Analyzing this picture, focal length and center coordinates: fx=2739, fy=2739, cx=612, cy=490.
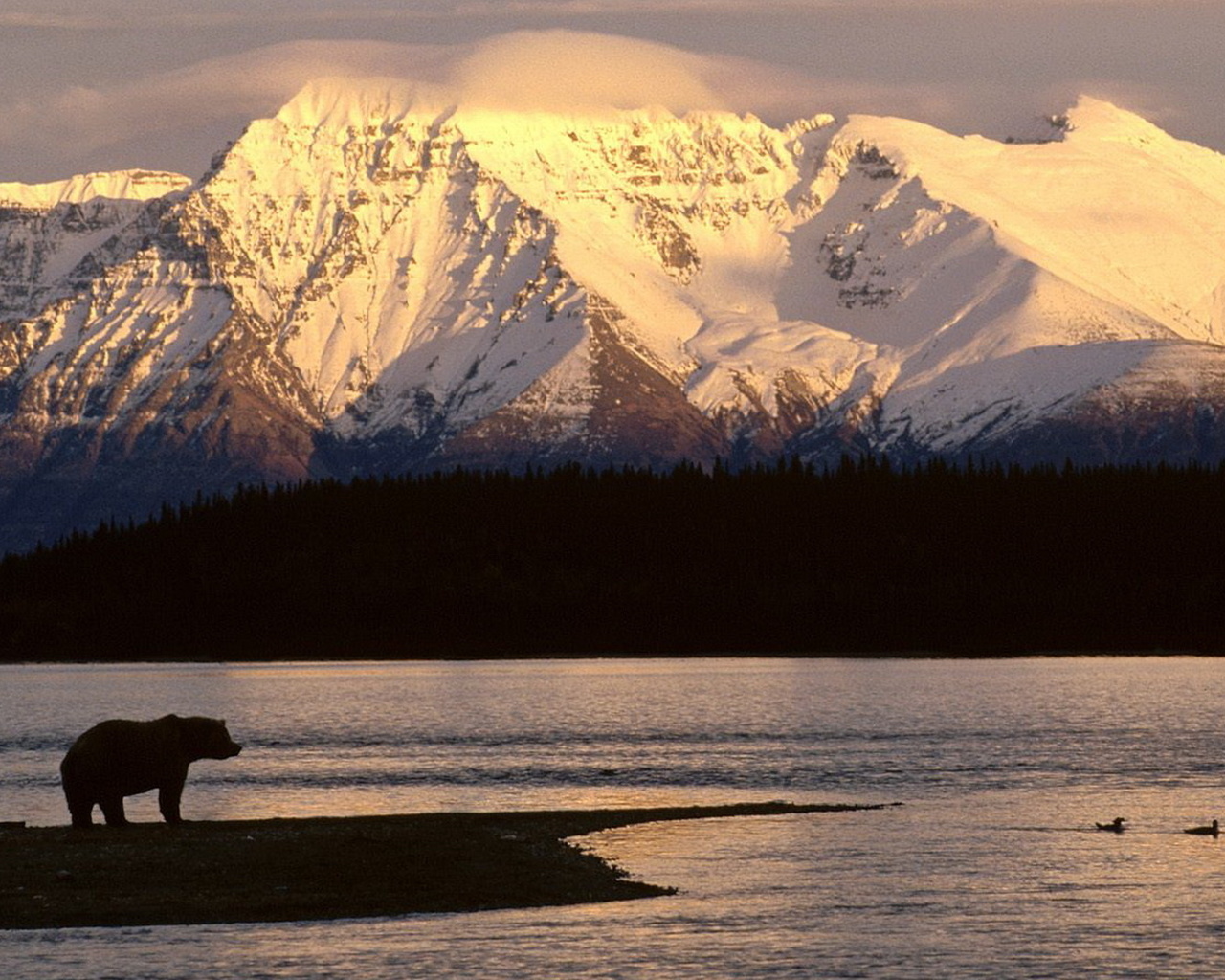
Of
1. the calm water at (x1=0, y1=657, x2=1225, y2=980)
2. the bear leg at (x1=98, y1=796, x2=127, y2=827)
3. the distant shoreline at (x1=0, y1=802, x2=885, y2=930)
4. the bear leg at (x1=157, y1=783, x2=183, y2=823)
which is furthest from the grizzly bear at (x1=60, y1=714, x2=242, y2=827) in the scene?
the calm water at (x1=0, y1=657, x2=1225, y2=980)

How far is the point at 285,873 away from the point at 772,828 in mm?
19473

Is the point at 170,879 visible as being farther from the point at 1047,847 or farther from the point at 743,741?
the point at 743,741

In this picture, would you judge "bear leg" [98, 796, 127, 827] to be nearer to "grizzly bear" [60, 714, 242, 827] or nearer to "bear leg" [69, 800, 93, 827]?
"grizzly bear" [60, 714, 242, 827]

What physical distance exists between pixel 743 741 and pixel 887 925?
7092 cm

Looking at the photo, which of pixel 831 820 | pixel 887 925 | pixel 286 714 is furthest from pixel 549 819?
pixel 286 714

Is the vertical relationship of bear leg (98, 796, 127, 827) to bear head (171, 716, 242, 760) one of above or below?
below

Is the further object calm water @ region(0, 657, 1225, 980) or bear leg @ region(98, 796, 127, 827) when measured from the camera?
bear leg @ region(98, 796, 127, 827)

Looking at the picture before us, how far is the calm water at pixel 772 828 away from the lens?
55656mm

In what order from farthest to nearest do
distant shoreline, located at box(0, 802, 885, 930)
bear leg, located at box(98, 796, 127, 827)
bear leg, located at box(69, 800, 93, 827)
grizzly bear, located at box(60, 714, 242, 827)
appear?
bear leg, located at box(98, 796, 127, 827) → bear leg, located at box(69, 800, 93, 827) → grizzly bear, located at box(60, 714, 242, 827) → distant shoreline, located at box(0, 802, 885, 930)

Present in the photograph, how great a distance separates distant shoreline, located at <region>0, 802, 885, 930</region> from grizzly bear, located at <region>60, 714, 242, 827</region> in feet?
3.21

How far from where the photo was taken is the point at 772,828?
79.8m

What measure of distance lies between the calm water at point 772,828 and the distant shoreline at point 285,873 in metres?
1.32

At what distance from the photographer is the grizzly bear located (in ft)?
235

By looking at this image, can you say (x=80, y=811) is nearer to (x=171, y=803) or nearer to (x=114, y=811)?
(x=114, y=811)
